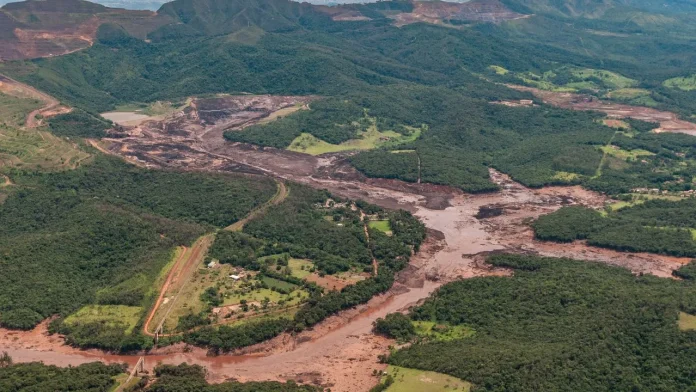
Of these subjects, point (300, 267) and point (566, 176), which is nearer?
point (300, 267)

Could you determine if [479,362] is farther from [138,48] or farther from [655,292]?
[138,48]

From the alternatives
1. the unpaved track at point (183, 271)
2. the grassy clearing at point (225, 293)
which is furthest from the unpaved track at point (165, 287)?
the grassy clearing at point (225, 293)

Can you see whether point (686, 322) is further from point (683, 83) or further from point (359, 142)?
point (683, 83)

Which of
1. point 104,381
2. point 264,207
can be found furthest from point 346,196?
point 104,381

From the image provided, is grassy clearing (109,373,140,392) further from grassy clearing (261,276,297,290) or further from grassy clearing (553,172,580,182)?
grassy clearing (553,172,580,182)

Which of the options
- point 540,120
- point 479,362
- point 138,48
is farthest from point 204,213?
point 138,48

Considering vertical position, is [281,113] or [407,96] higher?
[407,96]
